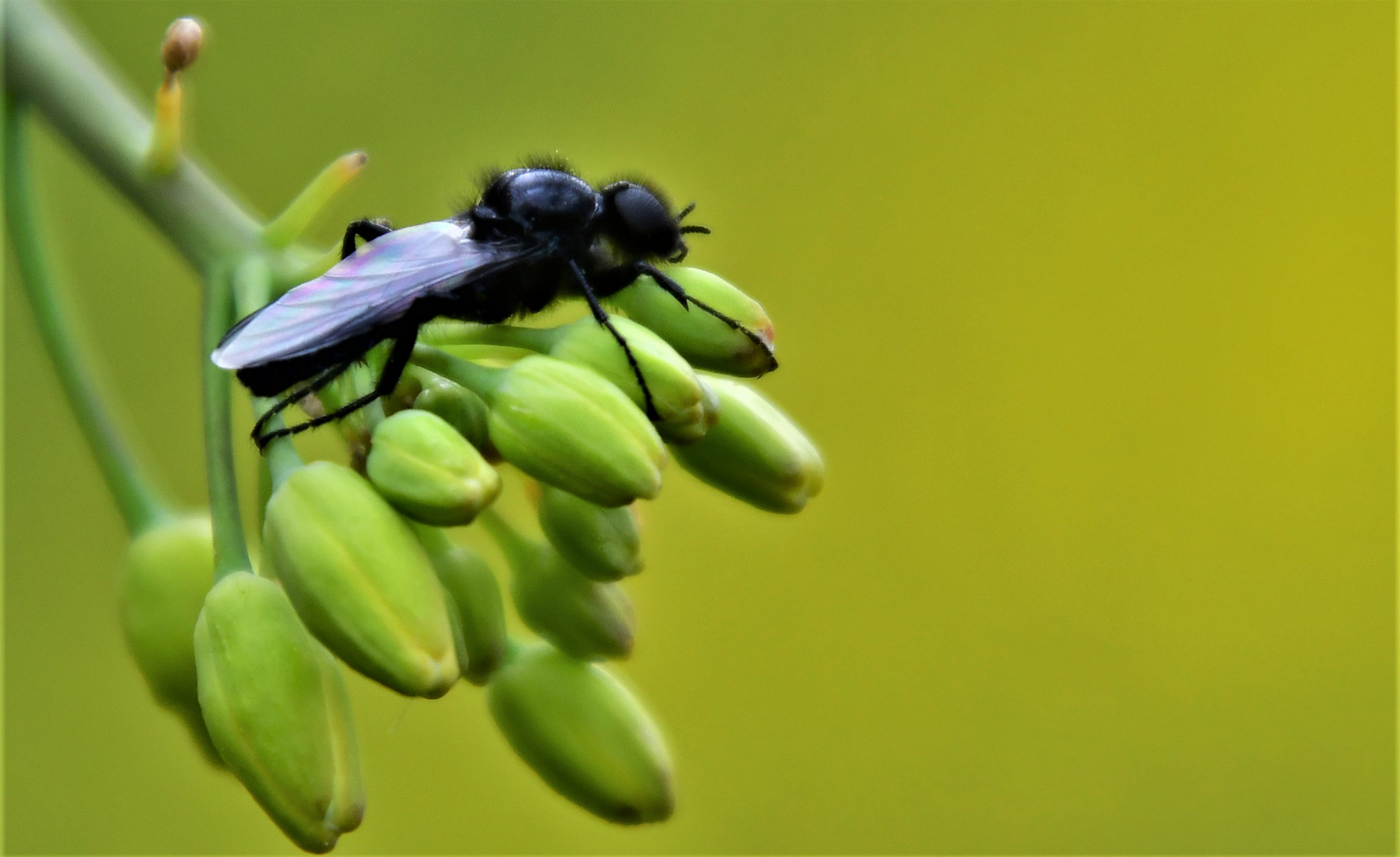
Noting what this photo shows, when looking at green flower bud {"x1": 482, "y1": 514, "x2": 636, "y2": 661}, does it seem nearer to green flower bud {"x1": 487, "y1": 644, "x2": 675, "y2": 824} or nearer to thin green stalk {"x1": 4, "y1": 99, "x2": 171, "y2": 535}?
green flower bud {"x1": 487, "y1": 644, "x2": 675, "y2": 824}

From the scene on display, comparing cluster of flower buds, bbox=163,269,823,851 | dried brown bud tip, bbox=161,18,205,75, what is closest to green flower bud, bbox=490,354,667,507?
cluster of flower buds, bbox=163,269,823,851

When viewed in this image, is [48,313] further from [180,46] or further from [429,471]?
[429,471]

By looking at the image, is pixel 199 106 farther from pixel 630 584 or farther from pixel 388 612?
pixel 388 612

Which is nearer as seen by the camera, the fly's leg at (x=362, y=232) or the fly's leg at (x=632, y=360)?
the fly's leg at (x=632, y=360)

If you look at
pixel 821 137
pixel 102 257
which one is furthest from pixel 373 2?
pixel 821 137

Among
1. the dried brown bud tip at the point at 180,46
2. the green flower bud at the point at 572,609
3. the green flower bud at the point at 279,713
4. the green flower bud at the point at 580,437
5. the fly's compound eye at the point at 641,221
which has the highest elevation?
the fly's compound eye at the point at 641,221

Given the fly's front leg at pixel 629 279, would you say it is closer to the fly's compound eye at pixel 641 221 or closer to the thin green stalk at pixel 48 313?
the fly's compound eye at pixel 641 221

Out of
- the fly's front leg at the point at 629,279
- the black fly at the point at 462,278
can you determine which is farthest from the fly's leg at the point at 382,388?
the fly's front leg at the point at 629,279

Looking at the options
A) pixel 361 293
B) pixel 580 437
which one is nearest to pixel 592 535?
pixel 580 437
